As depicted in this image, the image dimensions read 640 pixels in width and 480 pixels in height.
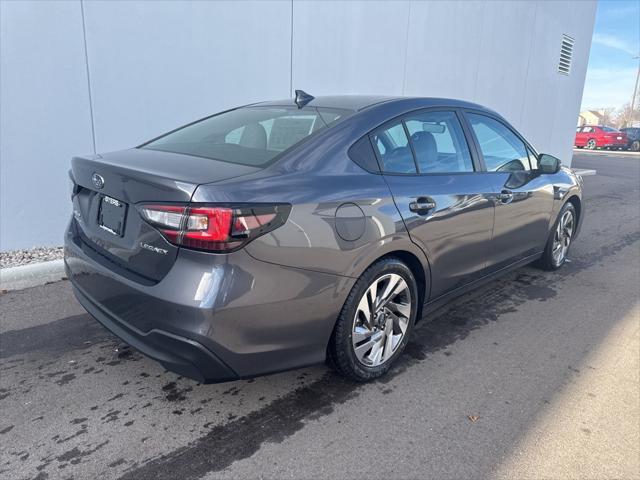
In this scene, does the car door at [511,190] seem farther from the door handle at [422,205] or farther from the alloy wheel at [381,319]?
the alloy wheel at [381,319]

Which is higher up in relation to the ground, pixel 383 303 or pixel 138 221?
pixel 138 221

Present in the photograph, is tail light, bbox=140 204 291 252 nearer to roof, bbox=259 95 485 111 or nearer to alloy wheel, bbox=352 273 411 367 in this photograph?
alloy wheel, bbox=352 273 411 367

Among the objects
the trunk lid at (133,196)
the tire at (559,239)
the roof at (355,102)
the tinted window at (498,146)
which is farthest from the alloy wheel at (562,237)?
the trunk lid at (133,196)

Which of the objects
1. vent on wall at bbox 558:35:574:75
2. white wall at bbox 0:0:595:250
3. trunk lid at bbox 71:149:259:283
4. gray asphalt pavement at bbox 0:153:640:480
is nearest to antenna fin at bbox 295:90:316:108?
trunk lid at bbox 71:149:259:283

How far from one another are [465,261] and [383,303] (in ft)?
2.99

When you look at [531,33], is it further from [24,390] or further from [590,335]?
[24,390]

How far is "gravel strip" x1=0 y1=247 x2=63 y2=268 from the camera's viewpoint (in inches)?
176

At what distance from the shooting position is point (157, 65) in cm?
527

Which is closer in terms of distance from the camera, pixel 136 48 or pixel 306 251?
pixel 306 251

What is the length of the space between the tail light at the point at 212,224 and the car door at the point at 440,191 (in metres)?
0.97

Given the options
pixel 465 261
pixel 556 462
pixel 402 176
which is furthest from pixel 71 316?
pixel 556 462

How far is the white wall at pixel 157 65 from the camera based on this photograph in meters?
4.57

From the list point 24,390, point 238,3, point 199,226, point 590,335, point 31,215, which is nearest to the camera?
point 199,226

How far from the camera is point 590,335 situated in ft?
12.1
